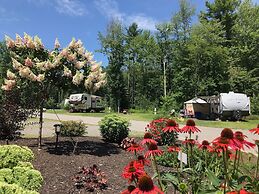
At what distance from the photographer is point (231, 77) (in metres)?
36.1

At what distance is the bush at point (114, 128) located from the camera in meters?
10.7

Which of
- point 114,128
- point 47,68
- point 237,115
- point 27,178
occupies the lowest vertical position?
point 27,178

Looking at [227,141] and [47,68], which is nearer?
[227,141]

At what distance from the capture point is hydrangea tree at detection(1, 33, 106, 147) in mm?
8359

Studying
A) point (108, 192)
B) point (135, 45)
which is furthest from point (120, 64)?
point (108, 192)

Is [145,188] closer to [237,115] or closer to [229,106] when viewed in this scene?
[229,106]

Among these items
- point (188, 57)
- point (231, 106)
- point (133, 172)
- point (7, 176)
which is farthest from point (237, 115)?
point (133, 172)

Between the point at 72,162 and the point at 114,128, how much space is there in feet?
11.3

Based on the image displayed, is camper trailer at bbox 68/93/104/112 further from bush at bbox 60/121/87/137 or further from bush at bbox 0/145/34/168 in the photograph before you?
bush at bbox 0/145/34/168

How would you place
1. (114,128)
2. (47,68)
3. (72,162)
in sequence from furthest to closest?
(114,128) → (47,68) → (72,162)

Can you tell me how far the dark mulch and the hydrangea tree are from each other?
99cm

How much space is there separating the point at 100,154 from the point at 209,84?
2869cm

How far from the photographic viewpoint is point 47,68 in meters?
8.38

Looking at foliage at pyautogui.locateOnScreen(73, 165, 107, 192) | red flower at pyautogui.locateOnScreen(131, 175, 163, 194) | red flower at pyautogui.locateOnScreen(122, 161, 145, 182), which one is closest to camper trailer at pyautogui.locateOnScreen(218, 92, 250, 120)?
foliage at pyautogui.locateOnScreen(73, 165, 107, 192)
